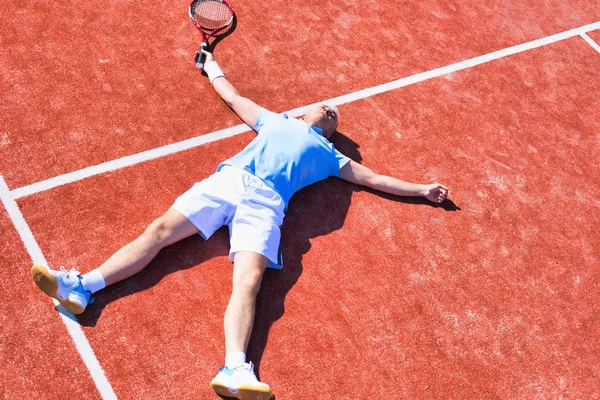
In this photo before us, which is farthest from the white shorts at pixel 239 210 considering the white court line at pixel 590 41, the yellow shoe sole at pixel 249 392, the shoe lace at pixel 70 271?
the white court line at pixel 590 41

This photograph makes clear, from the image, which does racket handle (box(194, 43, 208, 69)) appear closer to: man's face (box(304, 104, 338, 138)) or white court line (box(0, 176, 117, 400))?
man's face (box(304, 104, 338, 138))

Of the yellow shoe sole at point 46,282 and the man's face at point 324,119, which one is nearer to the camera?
the yellow shoe sole at point 46,282

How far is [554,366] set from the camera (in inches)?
224

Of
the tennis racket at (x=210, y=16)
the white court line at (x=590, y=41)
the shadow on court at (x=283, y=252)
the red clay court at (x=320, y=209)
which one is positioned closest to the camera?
the red clay court at (x=320, y=209)

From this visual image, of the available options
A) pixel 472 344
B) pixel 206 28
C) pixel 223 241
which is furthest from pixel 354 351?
pixel 206 28

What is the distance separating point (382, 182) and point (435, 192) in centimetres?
62

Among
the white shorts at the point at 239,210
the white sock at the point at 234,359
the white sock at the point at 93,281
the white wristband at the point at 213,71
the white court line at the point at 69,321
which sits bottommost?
the white court line at the point at 69,321

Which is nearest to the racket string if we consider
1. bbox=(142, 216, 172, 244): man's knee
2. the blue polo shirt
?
the blue polo shirt

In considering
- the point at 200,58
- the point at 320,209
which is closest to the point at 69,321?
the point at 320,209

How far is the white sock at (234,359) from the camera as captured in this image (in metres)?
4.79

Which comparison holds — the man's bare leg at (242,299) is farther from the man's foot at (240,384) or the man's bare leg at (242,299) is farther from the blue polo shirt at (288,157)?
the blue polo shirt at (288,157)

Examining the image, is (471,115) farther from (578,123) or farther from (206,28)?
(206,28)

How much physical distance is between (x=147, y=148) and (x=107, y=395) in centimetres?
252

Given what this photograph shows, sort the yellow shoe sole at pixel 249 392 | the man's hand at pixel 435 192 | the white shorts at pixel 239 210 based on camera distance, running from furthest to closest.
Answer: the man's hand at pixel 435 192 < the white shorts at pixel 239 210 < the yellow shoe sole at pixel 249 392
